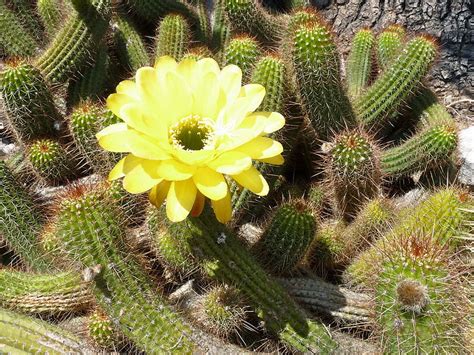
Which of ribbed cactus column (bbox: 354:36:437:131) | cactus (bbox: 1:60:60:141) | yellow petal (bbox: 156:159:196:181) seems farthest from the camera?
ribbed cactus column (bbox: 354:36:437:131)

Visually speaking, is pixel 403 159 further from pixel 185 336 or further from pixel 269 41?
pixel 185 336

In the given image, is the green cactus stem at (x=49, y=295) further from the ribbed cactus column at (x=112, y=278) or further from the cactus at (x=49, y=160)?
the cactus at (x=49, y=160)

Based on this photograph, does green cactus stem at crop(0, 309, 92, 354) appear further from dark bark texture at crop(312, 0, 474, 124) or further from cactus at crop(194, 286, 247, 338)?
dark bark texture at crop(312, 0, 474, 124)

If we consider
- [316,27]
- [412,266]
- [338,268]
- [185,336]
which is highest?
[316,27]

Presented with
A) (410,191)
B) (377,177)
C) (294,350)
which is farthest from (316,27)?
(294,350)

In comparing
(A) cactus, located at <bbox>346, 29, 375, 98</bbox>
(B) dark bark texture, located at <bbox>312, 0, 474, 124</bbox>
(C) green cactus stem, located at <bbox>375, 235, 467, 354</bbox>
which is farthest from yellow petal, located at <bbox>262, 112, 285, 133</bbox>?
(B) dark bark texture, located at <bbox>312, 0, 474, 124</bbox>
